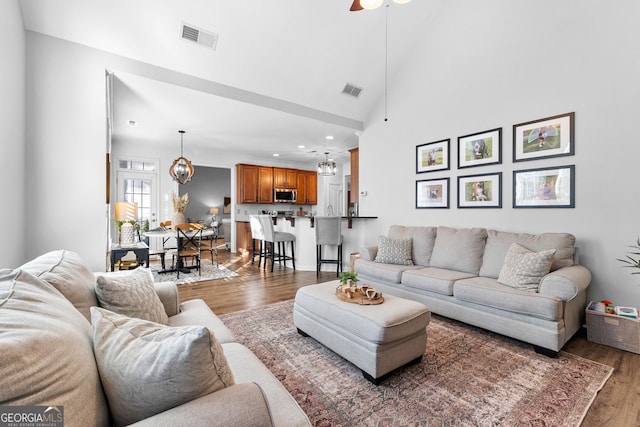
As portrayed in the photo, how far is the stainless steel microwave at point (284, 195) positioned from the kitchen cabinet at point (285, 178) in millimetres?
133

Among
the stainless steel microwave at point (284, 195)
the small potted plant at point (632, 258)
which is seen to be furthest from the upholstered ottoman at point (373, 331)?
the stainless steel microwave at point (284, 195)

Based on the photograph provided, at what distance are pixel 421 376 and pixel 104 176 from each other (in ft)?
12.0

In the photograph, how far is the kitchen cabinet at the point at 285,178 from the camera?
8344 mm

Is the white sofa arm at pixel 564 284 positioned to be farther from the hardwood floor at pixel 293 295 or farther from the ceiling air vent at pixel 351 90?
the ceiling air vent at pixel 351 90

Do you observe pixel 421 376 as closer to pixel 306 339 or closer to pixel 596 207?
pixel 306 339

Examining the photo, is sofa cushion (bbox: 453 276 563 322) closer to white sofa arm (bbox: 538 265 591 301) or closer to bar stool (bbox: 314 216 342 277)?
white sofa arm (bbox: 538 265 591 301)

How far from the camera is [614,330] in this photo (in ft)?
7.93

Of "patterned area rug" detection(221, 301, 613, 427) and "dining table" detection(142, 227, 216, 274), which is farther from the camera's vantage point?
"dining table" detection(142, 227, 216, 274)

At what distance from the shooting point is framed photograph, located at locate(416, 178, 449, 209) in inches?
163

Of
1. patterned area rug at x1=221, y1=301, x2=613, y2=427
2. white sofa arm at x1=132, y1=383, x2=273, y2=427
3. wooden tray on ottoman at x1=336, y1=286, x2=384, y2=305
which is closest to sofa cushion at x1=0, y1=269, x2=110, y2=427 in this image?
white sofa arm at x1=132, y1=383, x2=273, y2=427

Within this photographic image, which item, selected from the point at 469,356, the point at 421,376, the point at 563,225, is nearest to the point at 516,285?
the point at 469,356

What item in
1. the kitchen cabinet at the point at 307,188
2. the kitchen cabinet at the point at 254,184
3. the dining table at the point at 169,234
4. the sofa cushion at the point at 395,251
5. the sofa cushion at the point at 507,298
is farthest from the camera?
the kitchen cabinet at the point at 307,188

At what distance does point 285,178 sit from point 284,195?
1.72ft

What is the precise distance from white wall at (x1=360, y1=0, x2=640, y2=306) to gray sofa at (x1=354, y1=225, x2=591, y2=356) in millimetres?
355
